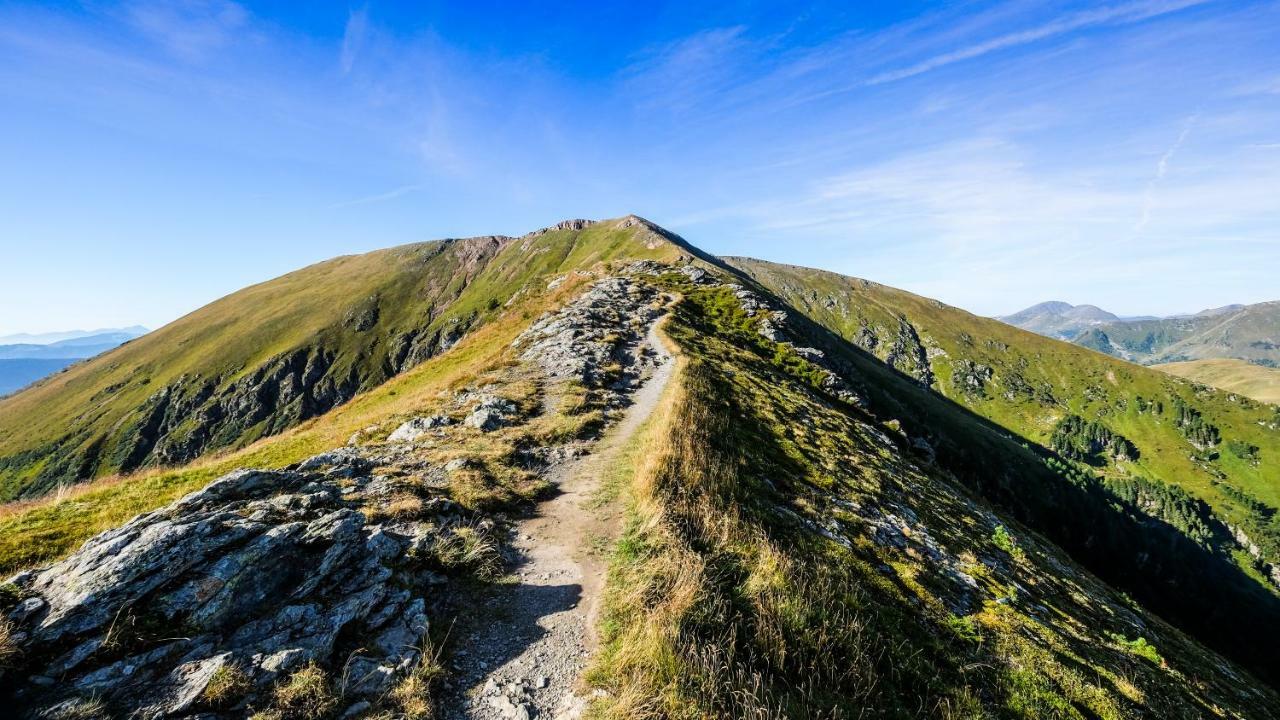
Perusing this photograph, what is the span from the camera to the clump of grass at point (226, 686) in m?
6.77

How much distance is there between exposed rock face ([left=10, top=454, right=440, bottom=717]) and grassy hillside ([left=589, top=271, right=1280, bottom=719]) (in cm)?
429

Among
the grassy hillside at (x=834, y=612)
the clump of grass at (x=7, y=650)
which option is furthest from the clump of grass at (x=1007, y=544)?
the clump of grass at (x=7, y=650)

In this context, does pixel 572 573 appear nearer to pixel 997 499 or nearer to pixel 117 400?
pixel 997 499

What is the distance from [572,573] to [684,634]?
3.75m

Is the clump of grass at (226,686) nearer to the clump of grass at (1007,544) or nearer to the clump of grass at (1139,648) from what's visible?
the clump of grass at (1139,648)

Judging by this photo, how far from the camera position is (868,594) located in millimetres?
10875

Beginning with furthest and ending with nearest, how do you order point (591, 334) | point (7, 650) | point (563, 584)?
point (591, 334), point (563, 584), point (7, 650)

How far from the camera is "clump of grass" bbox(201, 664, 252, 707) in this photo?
677 cm

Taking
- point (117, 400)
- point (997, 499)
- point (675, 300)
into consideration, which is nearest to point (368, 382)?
point (117, 400)

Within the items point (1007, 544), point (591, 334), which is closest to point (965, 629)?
point (1007, 544)

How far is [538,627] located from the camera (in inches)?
365

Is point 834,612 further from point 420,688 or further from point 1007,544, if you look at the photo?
point 1007,544

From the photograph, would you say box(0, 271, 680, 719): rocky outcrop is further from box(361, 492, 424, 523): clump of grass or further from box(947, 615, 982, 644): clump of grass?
box(947, 615, 982, 644): clump of grass

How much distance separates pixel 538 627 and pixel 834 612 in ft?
18.9
